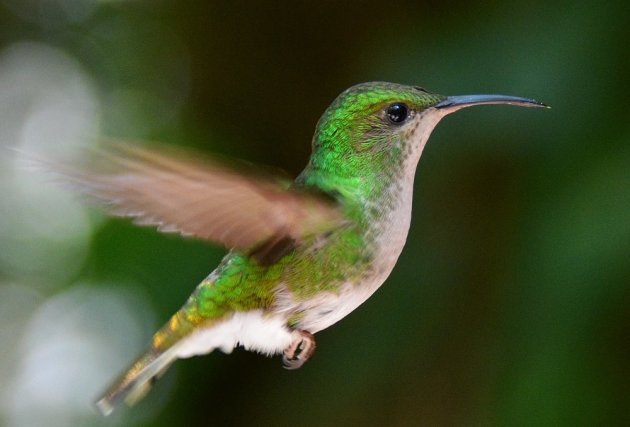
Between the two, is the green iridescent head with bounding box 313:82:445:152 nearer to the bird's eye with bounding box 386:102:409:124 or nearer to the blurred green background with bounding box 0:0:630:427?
the bird's eye with bounding box 386:102:409:124

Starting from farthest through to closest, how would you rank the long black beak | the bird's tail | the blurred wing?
the bird's tail, the long black beak, the blurred wing

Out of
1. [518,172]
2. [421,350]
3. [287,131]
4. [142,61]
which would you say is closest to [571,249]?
[518,172]

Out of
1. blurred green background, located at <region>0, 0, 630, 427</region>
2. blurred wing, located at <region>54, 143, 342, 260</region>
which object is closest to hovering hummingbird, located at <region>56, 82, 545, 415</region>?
blurred wing, located at <region>54, 143, 342, 260</region>

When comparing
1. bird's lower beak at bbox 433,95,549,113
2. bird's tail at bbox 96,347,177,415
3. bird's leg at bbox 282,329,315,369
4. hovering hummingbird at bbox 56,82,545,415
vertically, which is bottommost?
bird's tail at bbox 96,347,177,415

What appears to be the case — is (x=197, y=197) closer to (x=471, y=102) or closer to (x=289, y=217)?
(x=289, y=217)

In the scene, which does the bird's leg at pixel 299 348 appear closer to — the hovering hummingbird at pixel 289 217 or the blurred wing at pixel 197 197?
the hovering hummingbird at pixel 289 217

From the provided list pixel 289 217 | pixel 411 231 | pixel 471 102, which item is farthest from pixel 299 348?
pixel 411 231
